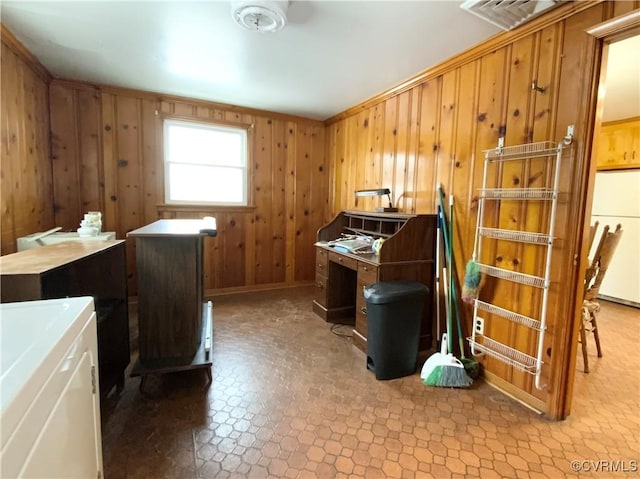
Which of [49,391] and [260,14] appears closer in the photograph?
[49,391]

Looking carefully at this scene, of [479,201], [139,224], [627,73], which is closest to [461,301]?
[479,201]

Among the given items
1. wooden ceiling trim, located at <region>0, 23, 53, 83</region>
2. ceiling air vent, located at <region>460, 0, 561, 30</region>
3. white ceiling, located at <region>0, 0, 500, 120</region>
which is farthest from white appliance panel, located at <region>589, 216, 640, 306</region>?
wooden ceiling trim, located at <region>0, 23, 53, 83</region>

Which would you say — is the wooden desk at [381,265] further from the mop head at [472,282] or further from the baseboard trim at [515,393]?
the baseboard trim at [515,393]

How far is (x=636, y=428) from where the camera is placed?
1864 mm

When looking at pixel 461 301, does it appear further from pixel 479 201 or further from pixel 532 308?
pixel 479 201

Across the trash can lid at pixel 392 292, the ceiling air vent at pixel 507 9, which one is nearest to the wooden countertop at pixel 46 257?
the trash can lid at pixel 392 292

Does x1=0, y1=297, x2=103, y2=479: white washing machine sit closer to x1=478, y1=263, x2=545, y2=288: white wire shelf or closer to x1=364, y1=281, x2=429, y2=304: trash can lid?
x1=364, y1=281, x2=429, y2=304: trash can lid

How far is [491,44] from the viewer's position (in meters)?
2.25

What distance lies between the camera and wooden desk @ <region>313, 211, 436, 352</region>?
8.54ft

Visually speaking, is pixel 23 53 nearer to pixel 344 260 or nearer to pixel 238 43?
pixel 238 43

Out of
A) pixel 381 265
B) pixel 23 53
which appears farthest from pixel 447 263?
pixel 23 53

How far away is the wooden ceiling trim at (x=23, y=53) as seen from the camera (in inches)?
91.0

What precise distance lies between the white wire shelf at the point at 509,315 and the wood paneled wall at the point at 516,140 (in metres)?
0.06

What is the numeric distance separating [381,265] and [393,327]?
A: 50 centimetres
